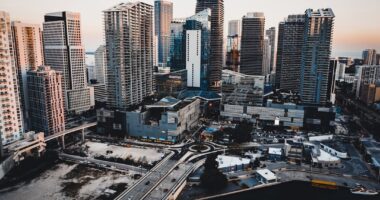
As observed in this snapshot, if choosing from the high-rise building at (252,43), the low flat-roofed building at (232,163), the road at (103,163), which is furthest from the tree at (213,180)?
the high-rise building at (252,43)

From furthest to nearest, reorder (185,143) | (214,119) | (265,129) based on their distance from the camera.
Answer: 1. (214,119)
2. (265,129)
3. (185,143)

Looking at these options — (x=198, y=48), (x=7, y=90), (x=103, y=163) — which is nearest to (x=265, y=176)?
(x=103, y=163)

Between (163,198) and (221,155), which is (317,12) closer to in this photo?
(221,155)

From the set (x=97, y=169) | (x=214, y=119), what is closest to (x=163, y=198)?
(x=97, y=169)

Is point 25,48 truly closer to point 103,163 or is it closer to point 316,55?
point 103,163

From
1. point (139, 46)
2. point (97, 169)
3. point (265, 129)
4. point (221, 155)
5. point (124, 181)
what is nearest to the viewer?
point (124, 181)
